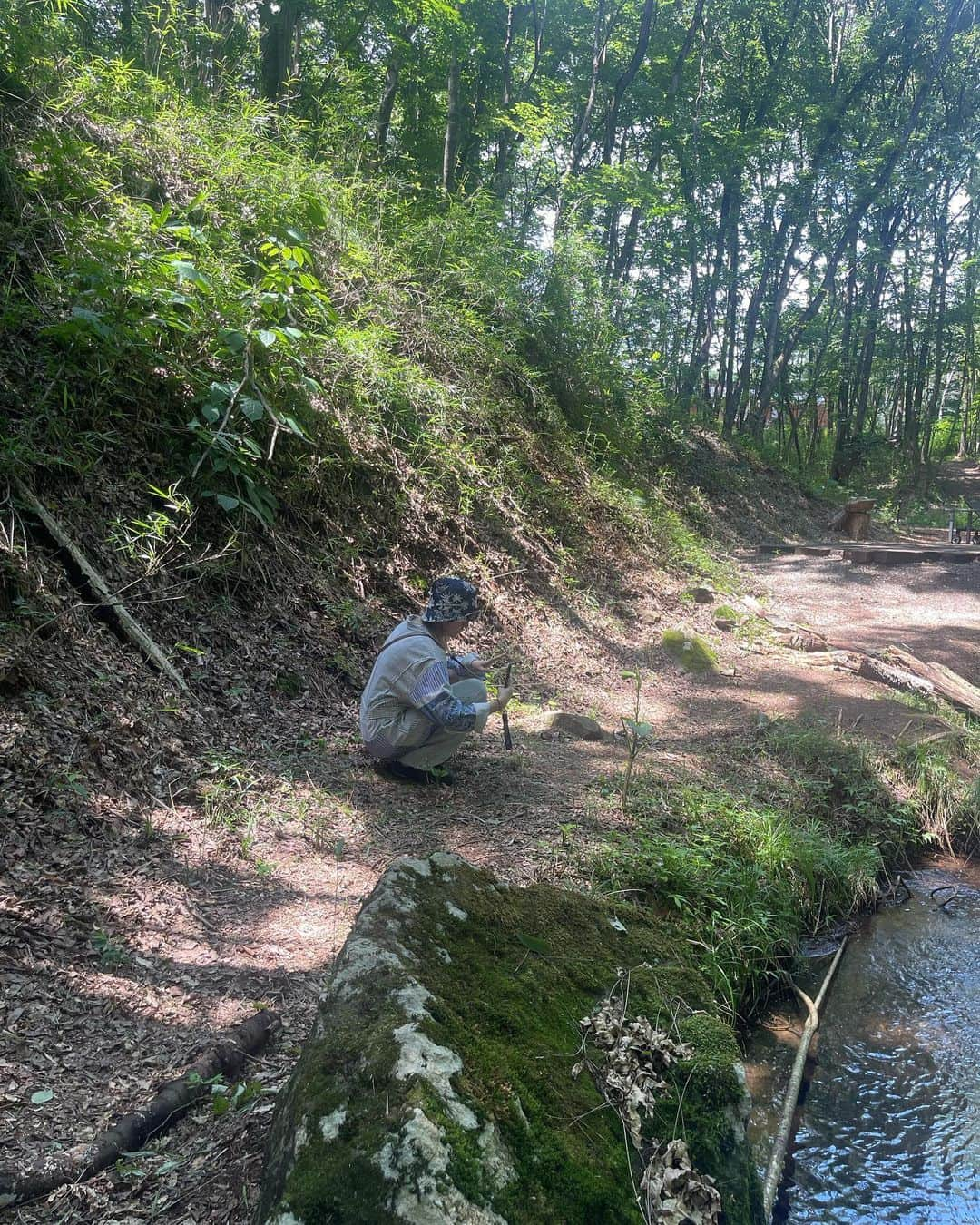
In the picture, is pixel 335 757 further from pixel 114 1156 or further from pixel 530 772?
pixel 114 1156

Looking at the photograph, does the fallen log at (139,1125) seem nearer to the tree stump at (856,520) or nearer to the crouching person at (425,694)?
the crouching person at (425,694)

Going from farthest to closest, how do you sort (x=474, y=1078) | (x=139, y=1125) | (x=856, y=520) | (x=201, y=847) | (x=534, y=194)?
(x=856, y=520), (x=534, y=194), (x=201, y=847), (x=139, y=1125), (x=474, y=1078)

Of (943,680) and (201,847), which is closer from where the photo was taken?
(201,847)

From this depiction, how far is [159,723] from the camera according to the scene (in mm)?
4066

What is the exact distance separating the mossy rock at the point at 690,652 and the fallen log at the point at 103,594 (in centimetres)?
546

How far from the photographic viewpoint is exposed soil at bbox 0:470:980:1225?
6.73ft

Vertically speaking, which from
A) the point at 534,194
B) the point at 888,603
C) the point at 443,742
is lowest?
the point at 443,742

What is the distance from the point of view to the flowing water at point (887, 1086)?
112 inches

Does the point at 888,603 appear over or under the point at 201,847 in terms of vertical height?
over

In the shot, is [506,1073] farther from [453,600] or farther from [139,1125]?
[453,600]

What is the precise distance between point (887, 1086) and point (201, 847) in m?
3.27

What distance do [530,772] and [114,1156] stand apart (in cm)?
345

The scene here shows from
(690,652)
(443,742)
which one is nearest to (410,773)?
(443,742)

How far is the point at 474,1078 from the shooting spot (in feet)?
5.73
